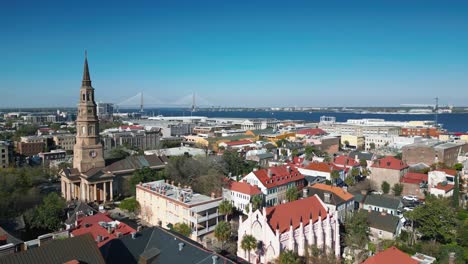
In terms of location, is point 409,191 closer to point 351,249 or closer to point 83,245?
point 351,249

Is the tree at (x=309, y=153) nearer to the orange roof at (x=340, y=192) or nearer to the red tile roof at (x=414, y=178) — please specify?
the red tile roof at (x=414, y=178)

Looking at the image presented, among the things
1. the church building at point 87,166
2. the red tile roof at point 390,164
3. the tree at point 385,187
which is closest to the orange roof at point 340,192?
the tree at point 385,187

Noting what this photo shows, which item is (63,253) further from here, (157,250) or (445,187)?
(445,187)

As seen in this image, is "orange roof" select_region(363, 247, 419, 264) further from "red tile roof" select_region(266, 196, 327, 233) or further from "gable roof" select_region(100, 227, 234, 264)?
"gable roof" select_region(100, 227, 234, 264)

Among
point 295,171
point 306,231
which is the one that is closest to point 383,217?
point 306,231

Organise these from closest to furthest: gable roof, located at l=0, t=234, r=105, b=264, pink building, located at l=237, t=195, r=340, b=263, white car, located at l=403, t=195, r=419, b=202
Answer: gable roof, located at l=0, t=234, r=105, b=264 < pink building, located at l=237, t=195, r=340, b=263 < white car, located at l=403, t=195, r=419, b=202

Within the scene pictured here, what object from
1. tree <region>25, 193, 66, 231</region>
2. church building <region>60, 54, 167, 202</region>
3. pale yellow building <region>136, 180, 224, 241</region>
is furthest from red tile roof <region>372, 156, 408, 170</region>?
tree <region>25, 193, 66, 231</region>
